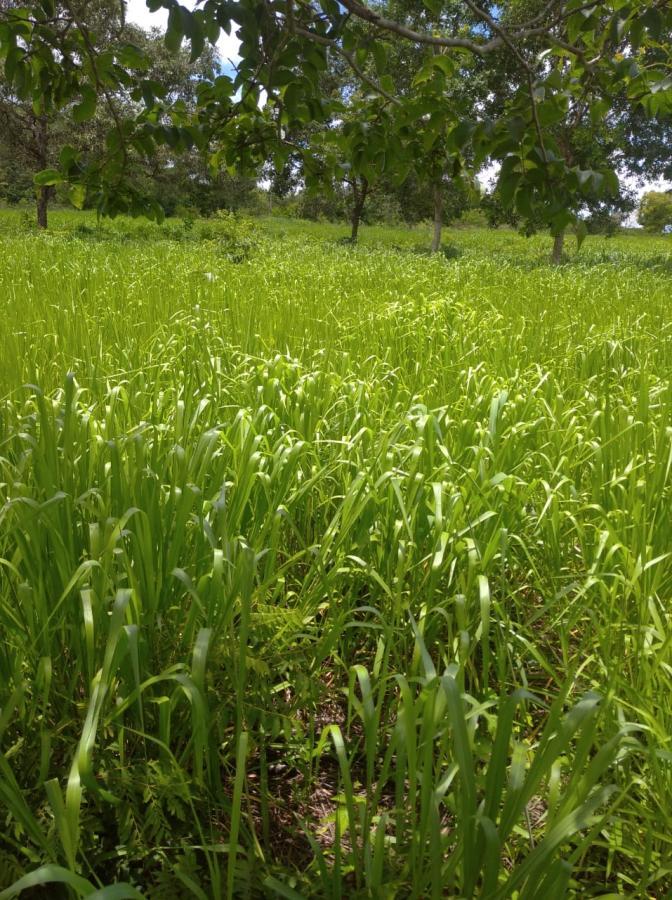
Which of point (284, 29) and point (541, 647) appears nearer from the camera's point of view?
point (284, 29)

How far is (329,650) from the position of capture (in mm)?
1488

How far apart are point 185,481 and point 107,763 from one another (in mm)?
641

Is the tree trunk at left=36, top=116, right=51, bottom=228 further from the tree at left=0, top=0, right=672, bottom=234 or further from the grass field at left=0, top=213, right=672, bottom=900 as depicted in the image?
the tree at left=0, top=0, right=672, bottom=234

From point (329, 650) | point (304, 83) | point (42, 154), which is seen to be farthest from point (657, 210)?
point (42, 154)

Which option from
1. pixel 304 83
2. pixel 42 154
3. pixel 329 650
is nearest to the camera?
pixel 304 83

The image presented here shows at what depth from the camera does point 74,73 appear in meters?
1.46

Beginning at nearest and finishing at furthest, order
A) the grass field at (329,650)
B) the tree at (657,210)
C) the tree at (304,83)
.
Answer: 1. the grass field at (329,650)
2. the tree at (304,83)
3. the tree at (657,210)

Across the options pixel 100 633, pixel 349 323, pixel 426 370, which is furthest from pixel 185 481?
pixel 349 323

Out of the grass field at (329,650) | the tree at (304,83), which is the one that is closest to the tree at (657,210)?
the tree at (304,83)

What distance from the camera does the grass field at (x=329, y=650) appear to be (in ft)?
3.37

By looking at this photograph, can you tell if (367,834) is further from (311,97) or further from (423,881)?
(311,97)

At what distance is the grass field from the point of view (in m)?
1.03

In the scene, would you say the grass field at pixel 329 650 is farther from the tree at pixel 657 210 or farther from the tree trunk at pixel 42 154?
the tree trunk at pixel 42 154

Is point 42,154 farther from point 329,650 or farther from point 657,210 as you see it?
point 329,650
